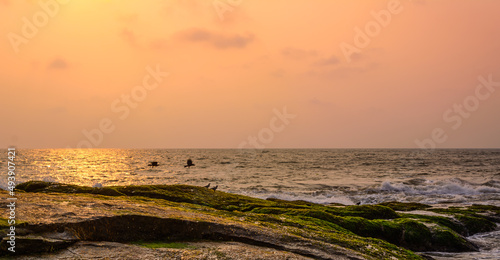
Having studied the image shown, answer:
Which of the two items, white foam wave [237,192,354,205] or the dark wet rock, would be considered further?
white foam wave [237,192,354,205]

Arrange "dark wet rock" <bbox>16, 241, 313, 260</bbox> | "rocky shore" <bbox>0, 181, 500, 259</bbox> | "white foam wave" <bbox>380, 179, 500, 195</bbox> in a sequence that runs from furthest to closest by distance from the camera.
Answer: "white foam wave" <bbox>380, 179, 500, 195</bbox> < "rocky shore" <bbox>0, 181, 500, 259</bbox> < "dark wet rock" <bbox>16, 241, 313, 260</bbox>

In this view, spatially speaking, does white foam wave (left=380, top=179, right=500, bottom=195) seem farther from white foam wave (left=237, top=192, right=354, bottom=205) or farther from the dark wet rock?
the dark wet rock

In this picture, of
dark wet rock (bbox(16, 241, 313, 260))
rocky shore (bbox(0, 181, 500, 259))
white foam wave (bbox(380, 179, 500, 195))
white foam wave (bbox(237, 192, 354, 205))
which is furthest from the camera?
white foam wave (bbox(380, 179, 500, 195))

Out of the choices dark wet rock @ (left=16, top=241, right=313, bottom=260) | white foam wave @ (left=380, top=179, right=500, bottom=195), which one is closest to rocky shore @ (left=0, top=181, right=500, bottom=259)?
dark wet rock @ (left=16, top=241, right=313, bottom=260)

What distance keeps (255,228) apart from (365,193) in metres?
39.0

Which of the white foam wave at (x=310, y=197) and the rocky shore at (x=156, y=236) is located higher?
the rocky shore at (x=156, y=236)

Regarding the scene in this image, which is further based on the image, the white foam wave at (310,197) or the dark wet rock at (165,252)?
the white foam wave at (310,197)

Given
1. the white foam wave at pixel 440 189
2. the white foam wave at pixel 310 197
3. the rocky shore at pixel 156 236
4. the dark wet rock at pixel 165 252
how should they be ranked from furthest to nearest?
the white foam wave at pixel 440 189, the white foam wave at pixel 310 197, the rocky shore at pixel 156 236, the dark wet rock at pixel 165 252

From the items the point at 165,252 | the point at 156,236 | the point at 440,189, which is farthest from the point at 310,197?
the point at 165,252

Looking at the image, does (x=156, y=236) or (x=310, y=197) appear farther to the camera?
(x=310, y=197)

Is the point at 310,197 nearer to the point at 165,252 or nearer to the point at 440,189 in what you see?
the point at 440,189

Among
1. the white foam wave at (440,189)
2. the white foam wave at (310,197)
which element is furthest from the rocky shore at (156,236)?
the white foam wave at (440,189)

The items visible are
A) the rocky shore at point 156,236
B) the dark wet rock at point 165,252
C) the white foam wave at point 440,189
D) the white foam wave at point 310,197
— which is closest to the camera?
the dark wet rock at point 165,252

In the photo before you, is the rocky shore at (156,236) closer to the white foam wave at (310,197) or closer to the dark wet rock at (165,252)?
the dark wet rock at (165,252)
